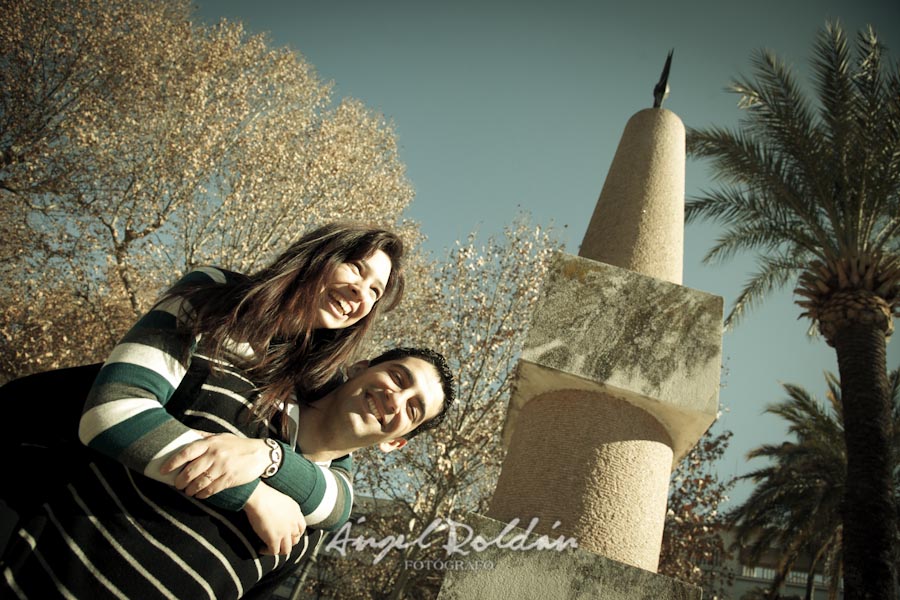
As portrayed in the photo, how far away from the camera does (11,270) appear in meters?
11.8

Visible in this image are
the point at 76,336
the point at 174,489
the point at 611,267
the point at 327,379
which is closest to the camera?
the point at 174,489

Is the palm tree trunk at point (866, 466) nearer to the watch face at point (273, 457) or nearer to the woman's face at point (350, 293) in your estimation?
the woman's face at point (350, 293)

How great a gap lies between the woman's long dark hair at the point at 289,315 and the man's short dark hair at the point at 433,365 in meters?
0.10

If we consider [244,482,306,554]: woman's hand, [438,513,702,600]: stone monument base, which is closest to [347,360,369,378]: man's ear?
[244,482,306,554]: woman's hand

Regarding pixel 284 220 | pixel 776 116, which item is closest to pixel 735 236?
pixel 776 116

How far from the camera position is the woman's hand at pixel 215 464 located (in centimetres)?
114

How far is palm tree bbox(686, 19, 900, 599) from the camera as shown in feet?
22.6

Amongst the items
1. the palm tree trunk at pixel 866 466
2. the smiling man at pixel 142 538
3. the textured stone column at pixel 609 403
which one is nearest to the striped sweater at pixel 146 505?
the smiling man at pixel 142 538

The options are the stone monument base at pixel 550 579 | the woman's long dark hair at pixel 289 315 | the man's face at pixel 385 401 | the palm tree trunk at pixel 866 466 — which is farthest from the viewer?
the palm tree trunk at pixel 866 466

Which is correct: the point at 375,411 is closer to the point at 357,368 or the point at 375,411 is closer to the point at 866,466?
the point at 357,368

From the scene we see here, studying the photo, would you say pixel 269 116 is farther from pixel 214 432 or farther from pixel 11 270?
pixel 214 432

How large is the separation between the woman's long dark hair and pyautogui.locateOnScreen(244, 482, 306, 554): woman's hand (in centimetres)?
21

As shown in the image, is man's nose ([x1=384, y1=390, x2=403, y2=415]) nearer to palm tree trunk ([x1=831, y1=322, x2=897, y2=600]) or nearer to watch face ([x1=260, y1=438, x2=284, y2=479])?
watch face ([x1=260, y1=438, x2=284, y2=479])

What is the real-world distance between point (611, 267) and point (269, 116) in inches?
488
